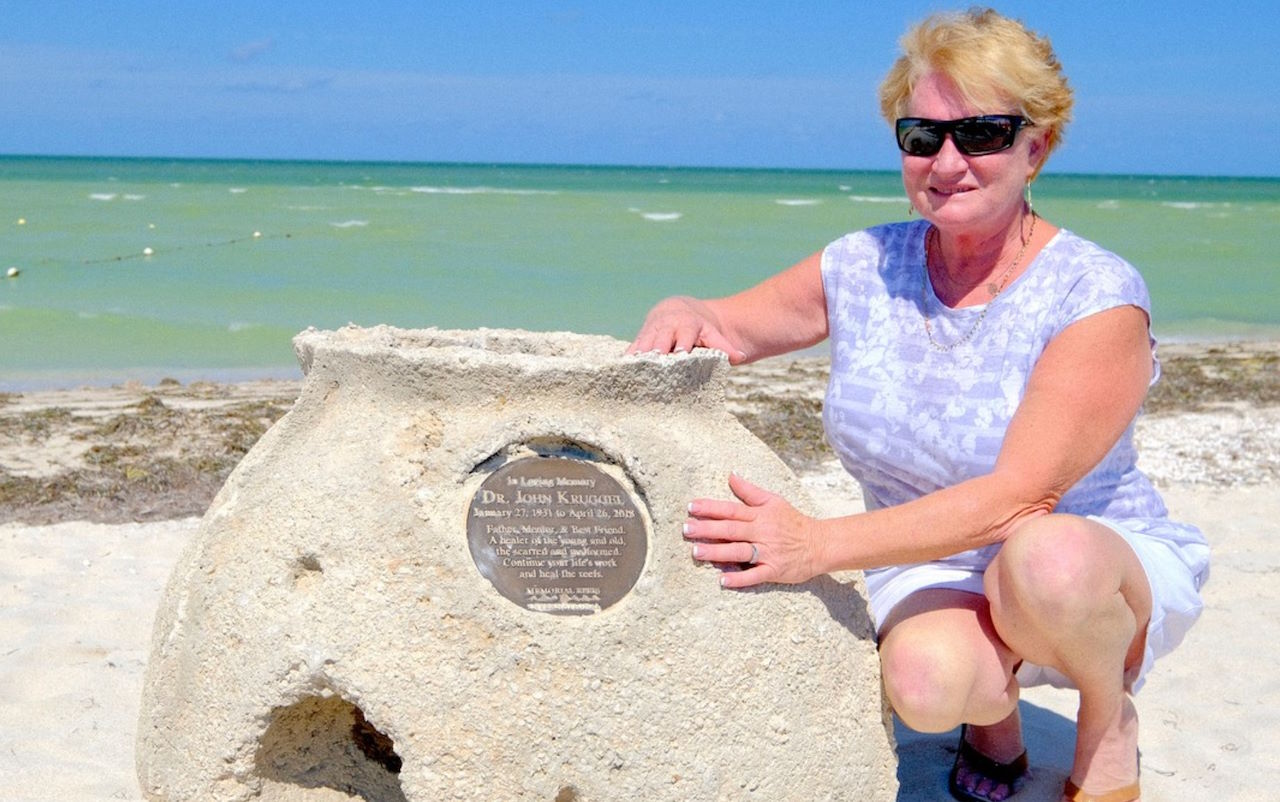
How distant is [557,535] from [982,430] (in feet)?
3.20

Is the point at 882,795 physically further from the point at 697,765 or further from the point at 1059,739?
the point at 1059,739

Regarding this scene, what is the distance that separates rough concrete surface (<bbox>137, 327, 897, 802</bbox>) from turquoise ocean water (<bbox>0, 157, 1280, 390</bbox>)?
7004 mm

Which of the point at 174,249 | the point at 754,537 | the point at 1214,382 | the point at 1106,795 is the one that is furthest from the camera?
the point at 174,249

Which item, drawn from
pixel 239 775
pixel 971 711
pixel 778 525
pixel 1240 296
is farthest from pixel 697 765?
pixel 1240 296

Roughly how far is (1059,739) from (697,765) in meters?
1.76

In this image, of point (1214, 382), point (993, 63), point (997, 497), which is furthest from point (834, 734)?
point (1214, 382)

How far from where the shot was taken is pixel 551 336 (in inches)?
124

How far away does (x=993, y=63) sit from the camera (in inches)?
110

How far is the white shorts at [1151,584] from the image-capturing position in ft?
9.41

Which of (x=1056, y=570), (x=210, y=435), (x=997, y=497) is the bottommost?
(x=210, y=435)

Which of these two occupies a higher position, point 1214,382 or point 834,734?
point 834,734

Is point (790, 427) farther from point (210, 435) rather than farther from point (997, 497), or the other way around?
point (997, 497)

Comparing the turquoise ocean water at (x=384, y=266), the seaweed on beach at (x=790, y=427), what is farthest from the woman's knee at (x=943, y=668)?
the turquoise ocean water at (x=384, y=266)

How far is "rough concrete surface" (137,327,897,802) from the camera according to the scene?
238cm
